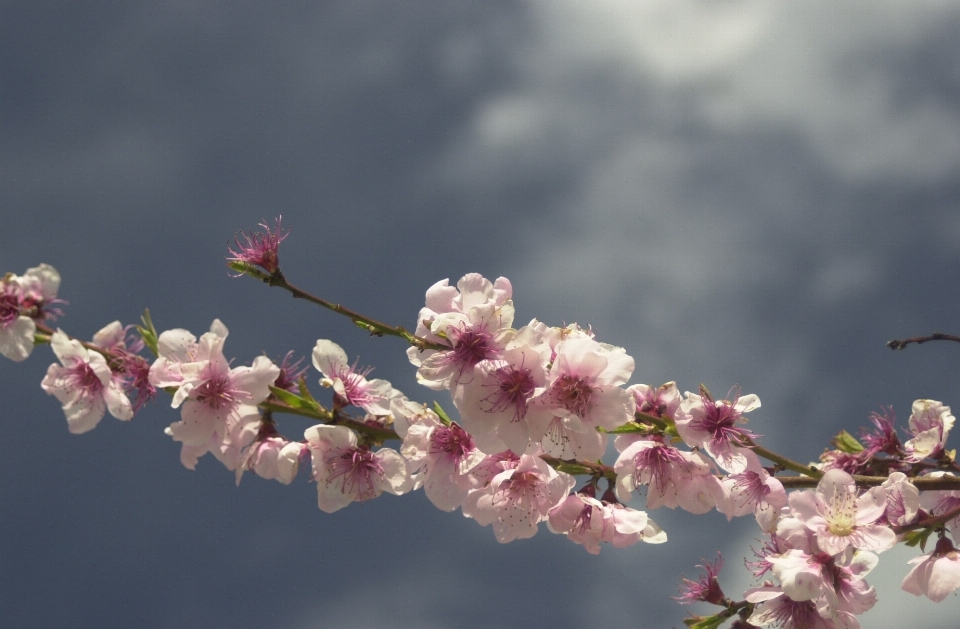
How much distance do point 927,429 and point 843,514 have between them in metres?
0.86

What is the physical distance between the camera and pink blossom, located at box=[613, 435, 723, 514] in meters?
3.80

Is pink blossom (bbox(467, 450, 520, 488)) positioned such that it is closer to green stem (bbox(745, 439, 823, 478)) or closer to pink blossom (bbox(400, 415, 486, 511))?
pink blossom (bbox(400, 415, 486, 511))

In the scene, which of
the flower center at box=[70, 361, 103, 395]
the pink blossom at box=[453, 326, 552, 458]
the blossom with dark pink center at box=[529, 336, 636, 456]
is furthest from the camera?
the flower center at box=[70, 361, 103, 395]

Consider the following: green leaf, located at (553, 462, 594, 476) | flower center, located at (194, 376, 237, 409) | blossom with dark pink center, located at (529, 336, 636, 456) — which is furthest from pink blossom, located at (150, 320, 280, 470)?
green leaf, located at (553, 462, 594, 476)

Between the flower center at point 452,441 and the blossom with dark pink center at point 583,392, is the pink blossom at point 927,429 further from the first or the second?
the flower center at point 452,441

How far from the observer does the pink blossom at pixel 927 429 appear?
3936mm

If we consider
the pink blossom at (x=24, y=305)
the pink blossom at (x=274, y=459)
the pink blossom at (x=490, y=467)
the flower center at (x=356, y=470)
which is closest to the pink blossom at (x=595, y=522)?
the pink blossom at (x=490, y=467)

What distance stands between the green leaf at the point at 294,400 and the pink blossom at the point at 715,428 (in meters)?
1.54

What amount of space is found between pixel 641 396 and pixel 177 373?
2027 mm

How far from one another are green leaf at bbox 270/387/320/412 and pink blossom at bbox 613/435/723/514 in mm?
1331

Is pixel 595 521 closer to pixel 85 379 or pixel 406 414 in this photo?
pixel 406 414

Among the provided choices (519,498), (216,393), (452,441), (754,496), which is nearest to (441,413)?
(452,441)

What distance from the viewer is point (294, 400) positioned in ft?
11.8

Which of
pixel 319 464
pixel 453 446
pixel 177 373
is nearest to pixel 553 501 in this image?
pixel 453 446
